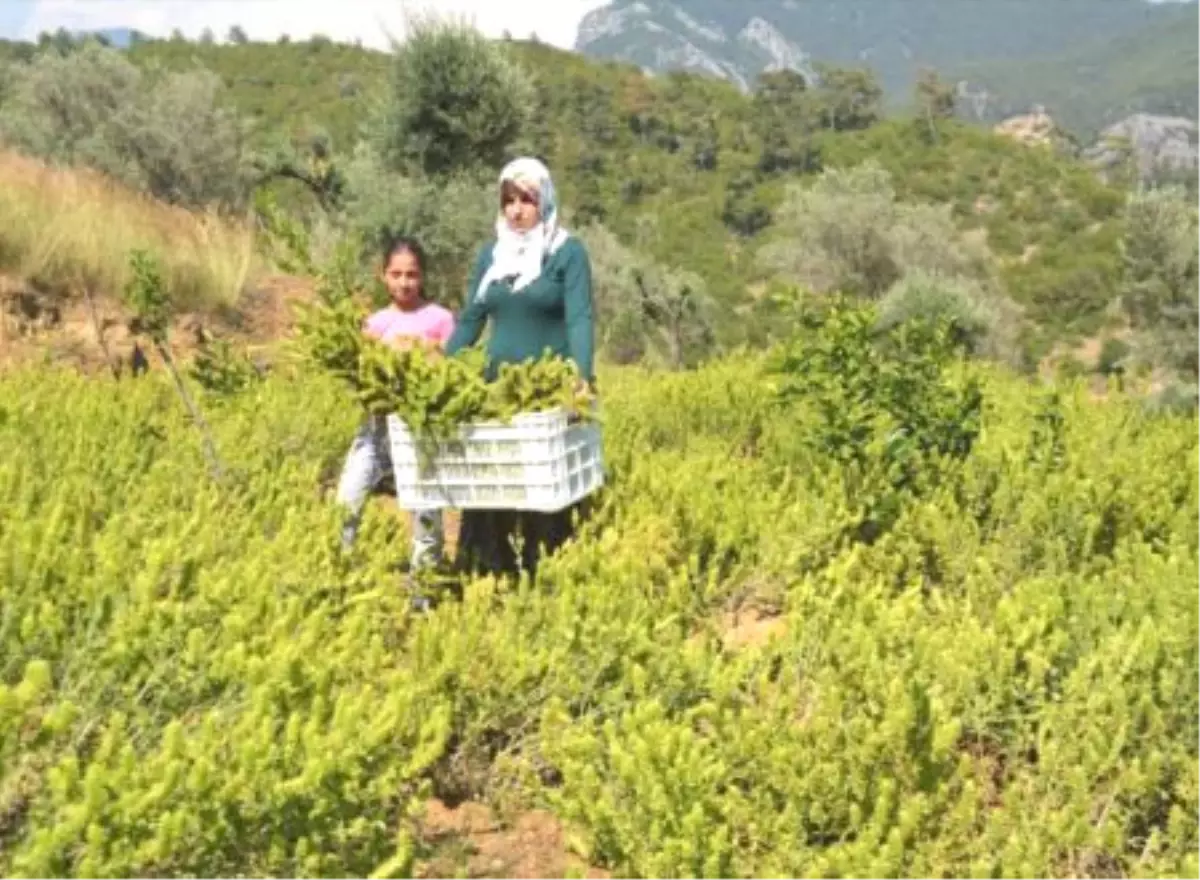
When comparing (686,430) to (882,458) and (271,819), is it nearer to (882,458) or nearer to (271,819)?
(882,458)

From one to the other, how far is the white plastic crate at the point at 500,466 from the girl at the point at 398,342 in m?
0.21

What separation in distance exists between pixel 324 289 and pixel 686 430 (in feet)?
9.07

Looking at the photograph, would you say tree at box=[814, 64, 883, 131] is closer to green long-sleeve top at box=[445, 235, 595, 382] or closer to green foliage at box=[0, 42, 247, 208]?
green foliage at box=[0, 42, 247, 208]

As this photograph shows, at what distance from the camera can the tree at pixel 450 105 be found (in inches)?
628

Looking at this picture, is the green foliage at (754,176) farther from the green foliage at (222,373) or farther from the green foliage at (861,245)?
the green foliage at (222,373)

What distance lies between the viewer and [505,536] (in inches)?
173

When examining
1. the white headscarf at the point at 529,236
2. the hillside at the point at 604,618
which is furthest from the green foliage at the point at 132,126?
the white headscarf at the point at 529,236

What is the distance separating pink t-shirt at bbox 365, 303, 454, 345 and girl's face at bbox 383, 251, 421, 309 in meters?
0.05

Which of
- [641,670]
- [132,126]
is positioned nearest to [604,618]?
[641,670]

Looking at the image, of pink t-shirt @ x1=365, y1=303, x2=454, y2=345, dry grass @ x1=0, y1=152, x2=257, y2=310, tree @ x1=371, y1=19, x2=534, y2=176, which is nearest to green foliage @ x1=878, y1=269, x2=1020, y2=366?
tree @ x1=371, y1=19, x2=534, y2=176

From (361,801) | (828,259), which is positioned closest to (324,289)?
(361,801)

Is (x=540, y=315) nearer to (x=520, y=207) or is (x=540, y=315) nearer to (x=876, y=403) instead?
(x=520, y=207)

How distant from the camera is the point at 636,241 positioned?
177ft

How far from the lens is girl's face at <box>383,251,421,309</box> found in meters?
4.45
